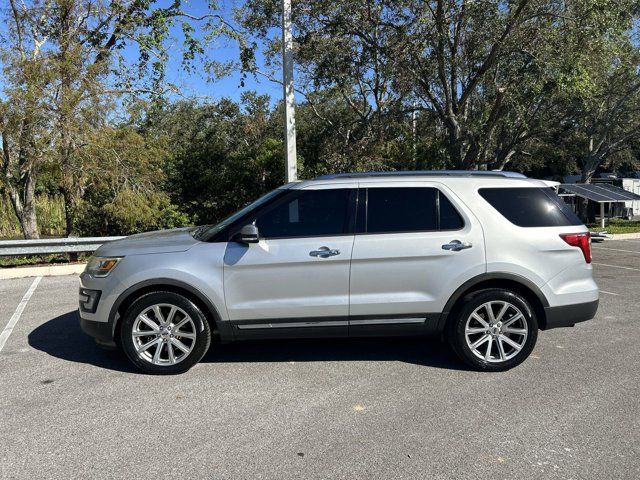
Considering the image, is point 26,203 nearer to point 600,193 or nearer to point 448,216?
point 448,216

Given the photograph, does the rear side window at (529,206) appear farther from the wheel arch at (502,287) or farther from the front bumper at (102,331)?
the front bumper at (102,331)

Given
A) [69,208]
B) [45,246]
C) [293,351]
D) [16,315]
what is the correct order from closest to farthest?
1. [293,351]
2. [16,315]
3. [45,246]
4. [69,208]

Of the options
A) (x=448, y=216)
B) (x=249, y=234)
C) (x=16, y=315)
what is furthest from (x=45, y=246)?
(x=448, y=216)

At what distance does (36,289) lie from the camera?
8.47 metres

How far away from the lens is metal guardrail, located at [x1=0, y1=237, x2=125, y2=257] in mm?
10094

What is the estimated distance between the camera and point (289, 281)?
4457 millimetres

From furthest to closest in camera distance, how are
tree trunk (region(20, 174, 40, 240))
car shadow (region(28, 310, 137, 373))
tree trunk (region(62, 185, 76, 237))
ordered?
tree trunk (region(20, 174, 40, 240)) < tree trunk (region(62, 185, 76, 237)) < car shadow (region(28, 310, 137, 373))

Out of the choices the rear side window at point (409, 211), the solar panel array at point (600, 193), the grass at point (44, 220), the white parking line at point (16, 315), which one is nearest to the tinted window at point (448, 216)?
the rear side window at point (409, 211)

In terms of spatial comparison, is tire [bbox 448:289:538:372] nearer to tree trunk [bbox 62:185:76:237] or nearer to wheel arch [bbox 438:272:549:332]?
wheel arch [bbox 438:272:549:332]

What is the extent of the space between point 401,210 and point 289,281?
121 centimetres

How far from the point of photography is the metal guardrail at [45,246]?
33.1 ft

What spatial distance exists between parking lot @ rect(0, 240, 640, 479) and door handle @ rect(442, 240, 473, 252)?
112cm

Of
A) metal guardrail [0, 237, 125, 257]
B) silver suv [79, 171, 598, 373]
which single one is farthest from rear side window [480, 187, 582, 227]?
metal guardrail [0, 237, 125, 257]

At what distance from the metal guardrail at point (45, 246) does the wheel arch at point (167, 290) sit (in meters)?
5.92
